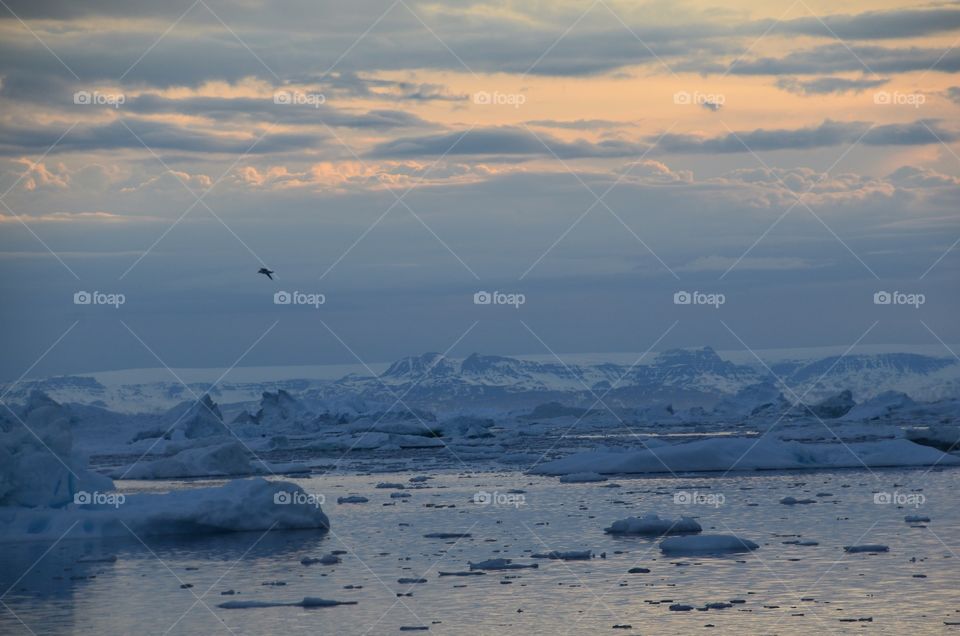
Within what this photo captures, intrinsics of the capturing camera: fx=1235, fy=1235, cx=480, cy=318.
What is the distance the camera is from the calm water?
1614 centimetres

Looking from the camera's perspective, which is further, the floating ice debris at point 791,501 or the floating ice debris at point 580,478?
the floating ice debris at point 580,478

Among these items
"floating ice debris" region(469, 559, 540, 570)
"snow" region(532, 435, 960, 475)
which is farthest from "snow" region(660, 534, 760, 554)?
"snow" region(532, 435, 960, 475)

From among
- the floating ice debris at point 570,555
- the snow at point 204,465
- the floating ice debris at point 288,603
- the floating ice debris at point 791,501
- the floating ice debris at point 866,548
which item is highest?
the snow at point 204,465

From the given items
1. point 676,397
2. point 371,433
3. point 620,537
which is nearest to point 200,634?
point 620,537

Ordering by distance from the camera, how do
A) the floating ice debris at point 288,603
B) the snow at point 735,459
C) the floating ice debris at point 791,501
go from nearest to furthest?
the floating ice debris at point 288,603 → the floating ice debris at point 791,501 → the snow at point 735,459

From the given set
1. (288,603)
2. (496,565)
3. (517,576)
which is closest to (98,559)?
(288,603)

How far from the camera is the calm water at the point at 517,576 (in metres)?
16.1

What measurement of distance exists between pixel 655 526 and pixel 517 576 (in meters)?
5.60

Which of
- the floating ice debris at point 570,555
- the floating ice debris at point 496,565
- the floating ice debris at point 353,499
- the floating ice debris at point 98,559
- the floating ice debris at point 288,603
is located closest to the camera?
the floating ice debris at point 288,603

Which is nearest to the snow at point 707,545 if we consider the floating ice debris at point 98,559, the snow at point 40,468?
the floating ice debris at point 98,559

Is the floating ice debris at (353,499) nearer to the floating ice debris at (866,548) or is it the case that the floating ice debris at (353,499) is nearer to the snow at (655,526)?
the snow at (655,526)

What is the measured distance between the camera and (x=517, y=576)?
19.6m

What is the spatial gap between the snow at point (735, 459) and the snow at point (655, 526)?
52.2ft

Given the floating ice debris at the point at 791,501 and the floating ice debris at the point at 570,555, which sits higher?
the floating ice debris at the point at 791,501
